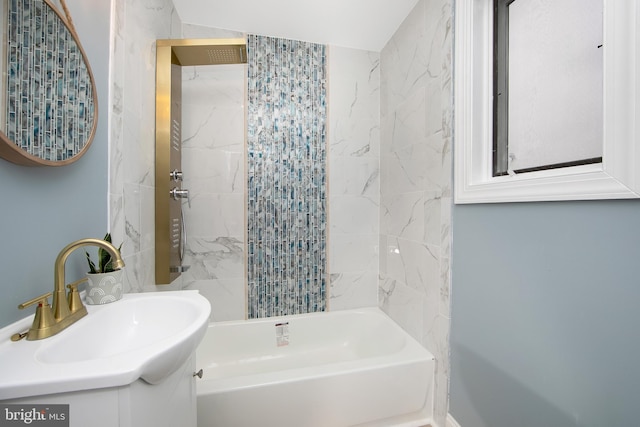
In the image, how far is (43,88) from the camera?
2.25ft

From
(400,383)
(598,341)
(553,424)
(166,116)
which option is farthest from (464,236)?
(166,116)

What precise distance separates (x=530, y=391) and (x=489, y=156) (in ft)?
3.07

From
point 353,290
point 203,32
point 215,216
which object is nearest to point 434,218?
point 353,290

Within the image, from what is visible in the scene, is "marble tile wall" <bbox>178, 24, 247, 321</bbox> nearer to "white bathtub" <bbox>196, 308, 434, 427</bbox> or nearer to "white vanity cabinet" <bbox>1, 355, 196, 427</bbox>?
"white bathtub" <bbox>196, 308, 434, 427</bbox>

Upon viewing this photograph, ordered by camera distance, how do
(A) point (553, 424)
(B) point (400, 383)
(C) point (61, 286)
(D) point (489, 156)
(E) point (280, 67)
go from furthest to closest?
(E) point (280, 67)
(B) point (400, 383)
(D) point (489, 156)
(A) point (553, 424)
(C) point (61, 286)

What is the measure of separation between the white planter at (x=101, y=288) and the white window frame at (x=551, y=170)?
4.63 feet

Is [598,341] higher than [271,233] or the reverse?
the reverse

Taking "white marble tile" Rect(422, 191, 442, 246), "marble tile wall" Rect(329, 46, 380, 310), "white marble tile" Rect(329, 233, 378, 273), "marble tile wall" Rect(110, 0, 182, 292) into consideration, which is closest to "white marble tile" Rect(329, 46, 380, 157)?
"marble tile wall" Rect(329, 46, 380, 310)

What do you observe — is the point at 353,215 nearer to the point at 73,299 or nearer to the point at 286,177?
the point at 286,177

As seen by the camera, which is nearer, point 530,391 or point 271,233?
point 530,391

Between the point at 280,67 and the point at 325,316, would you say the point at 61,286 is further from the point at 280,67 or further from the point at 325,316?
the point at 280,67

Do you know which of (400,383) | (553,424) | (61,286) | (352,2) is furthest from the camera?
(352,2)

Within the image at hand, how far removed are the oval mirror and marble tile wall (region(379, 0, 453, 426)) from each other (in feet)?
4.95

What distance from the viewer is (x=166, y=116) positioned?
1.43 metres
